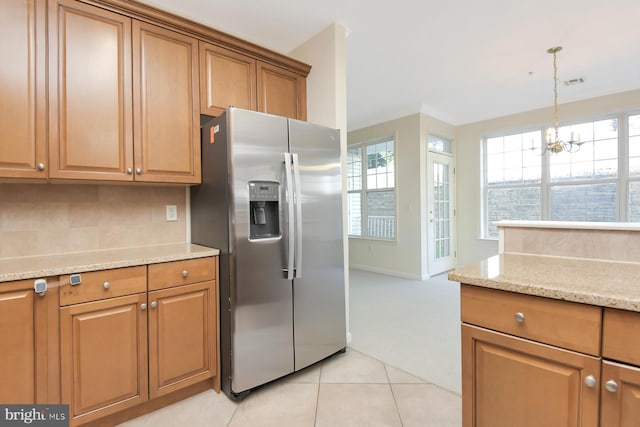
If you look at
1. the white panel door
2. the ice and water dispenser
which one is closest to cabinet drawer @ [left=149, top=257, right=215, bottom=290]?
the ice and water dispenser

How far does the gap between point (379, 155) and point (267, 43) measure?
122 inches

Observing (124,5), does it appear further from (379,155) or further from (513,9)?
(379,155)

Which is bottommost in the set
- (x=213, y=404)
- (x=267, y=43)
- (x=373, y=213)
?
(x=213, y=404)

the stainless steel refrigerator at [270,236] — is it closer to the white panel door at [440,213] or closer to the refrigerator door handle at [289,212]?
the refrigerator door handle at [289,212]

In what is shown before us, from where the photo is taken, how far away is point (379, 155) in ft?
17.5

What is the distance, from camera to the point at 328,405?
1.76 metres

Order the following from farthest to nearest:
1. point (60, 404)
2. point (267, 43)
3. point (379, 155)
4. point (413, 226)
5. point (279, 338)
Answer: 1. point (379, 155)
2. point (413, 226)
3. point (267, 43)
4. point (279, 338)
5. point (60, 404)

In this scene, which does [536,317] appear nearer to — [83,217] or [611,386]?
→ [611,386]

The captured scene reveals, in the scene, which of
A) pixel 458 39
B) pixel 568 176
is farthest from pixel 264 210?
pixel 568 176

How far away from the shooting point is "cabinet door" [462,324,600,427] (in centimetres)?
91

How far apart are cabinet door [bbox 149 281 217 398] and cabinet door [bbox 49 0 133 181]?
80cm

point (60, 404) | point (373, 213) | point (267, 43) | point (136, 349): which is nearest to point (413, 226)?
point (373, 213)

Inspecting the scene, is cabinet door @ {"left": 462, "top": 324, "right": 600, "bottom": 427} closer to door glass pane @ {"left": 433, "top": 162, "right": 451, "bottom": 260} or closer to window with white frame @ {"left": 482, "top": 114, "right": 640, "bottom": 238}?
window with white frame @ {"left": 482, "top": 114, "right": 640, "bottom": 238}

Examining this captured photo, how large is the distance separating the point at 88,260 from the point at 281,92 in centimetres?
178
